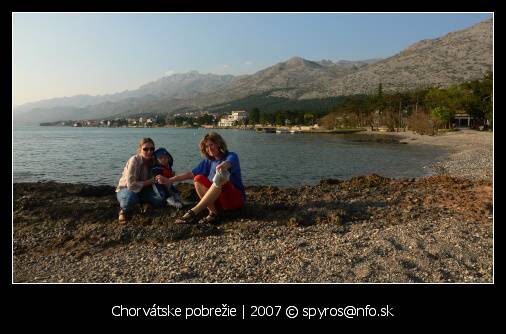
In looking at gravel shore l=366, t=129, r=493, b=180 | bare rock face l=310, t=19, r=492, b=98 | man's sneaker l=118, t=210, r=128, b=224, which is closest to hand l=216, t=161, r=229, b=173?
man's sneaker l=118, t=210, r=128, b=224

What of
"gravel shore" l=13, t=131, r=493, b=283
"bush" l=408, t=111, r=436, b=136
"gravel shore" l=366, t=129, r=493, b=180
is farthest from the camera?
"bush" l=408, t=111, r=436, b=136

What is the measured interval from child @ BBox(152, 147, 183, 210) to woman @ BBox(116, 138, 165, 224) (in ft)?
0.43

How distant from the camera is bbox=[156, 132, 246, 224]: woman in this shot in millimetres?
7197

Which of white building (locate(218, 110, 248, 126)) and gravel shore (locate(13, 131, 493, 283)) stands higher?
white building (locate(218, 110, 248, 126))

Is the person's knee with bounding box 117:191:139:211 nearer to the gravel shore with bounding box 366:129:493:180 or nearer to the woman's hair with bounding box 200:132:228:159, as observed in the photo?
the woman's hair with bounding box 200:132:228:159

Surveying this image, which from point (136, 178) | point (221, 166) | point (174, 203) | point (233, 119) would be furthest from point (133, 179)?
point (233, 119)

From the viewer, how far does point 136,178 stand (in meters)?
7.76

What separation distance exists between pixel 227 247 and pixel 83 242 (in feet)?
8.54

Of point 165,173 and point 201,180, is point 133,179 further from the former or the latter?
point 201,180

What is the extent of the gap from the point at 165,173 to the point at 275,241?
2.72m

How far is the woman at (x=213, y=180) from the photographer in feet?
23.6

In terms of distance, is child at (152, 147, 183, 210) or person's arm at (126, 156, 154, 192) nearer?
person's arm at (126, 156, 154, 192)

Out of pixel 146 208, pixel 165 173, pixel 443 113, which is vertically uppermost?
pixel 443 113

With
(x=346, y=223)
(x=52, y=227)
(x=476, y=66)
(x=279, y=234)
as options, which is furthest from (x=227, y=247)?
(x=476, y=66)
